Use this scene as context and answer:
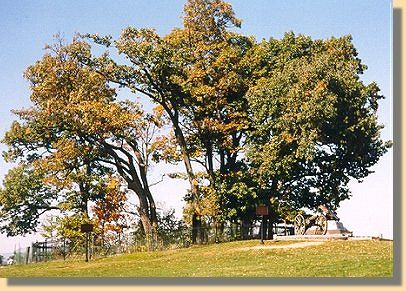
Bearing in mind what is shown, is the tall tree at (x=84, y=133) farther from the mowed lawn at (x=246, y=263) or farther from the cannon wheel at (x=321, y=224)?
the cannon wheel at (x=321, y=224)

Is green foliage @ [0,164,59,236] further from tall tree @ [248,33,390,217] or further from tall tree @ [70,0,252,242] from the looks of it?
tall tree @ [248,33,390,217]

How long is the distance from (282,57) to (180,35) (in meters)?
2.98

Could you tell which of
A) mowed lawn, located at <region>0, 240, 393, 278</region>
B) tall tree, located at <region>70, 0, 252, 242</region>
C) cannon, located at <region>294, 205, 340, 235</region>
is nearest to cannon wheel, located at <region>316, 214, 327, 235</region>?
cannon, located at <region>294, 205, 340, 235</region>

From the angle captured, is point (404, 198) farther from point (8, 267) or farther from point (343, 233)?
point (8, 267)

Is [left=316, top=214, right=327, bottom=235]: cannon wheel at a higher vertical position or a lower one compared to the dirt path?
higher

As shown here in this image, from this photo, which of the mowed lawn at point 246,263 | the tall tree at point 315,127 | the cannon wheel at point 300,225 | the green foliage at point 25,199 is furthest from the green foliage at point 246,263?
the tall tree at point 315,127

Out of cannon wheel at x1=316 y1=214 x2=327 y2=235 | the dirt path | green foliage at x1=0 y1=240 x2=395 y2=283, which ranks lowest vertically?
green foliage at x1=0 y1=240 x2=395 y2=283

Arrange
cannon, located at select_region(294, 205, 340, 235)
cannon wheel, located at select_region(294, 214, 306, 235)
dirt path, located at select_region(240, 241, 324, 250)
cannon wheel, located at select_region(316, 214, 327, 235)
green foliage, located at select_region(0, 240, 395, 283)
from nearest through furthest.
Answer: green foliage, located at select_region(0, 240, 395, 283), dirt path, located at select_region(240, 241, 324, 250), cannon wheel, located at select_region(316, 214, 327, 235), cannon, located at select_region(294, 205, 340, 235), cannon wheel, located at select_region(294, 214, 306, 235)

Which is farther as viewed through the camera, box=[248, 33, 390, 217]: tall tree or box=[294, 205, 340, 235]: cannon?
box=[248, 33, 390, 217]: tall tree

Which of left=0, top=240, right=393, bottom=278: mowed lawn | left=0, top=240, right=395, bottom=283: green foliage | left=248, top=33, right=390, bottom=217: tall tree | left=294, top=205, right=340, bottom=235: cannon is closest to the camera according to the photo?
left=0, top=240, right=395, bottom=283: green foliage

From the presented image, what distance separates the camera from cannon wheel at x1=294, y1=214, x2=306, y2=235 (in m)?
18.0

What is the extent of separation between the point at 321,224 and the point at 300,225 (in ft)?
2.80

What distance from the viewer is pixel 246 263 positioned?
1356 cm

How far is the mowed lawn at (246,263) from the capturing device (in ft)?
39.7
